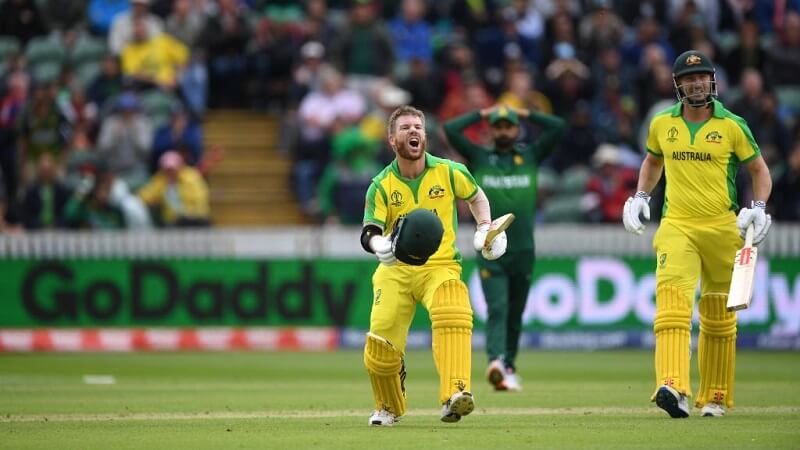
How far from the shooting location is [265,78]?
89.7ft

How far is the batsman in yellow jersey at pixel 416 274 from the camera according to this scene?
36.7ft

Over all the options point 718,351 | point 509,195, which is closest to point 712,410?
point 718,351

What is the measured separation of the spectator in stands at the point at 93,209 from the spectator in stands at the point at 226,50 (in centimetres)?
430

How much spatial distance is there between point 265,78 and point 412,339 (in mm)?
6631

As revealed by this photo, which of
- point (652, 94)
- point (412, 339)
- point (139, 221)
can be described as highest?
point (652, 94)

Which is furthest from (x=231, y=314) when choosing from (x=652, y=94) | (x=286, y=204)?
(x=652, y=94)

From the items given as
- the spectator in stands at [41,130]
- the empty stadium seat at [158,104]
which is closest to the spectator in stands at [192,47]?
the empty stadium seat at [158,104]

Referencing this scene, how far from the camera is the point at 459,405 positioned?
36.2 ft

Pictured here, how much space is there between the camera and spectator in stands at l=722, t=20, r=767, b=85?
27.4m

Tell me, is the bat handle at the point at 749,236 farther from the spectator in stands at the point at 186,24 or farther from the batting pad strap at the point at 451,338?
the spectator in stands at the point at 186,24

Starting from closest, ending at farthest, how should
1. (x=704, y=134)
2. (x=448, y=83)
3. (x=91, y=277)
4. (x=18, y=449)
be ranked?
(x=18, y=449) → (x=704, y=134) → (x=91, y=277) → (x=448, y=83)

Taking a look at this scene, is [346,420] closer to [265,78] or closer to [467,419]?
[467,419]

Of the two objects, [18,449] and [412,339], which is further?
[412,339]

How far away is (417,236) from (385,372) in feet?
4.20
